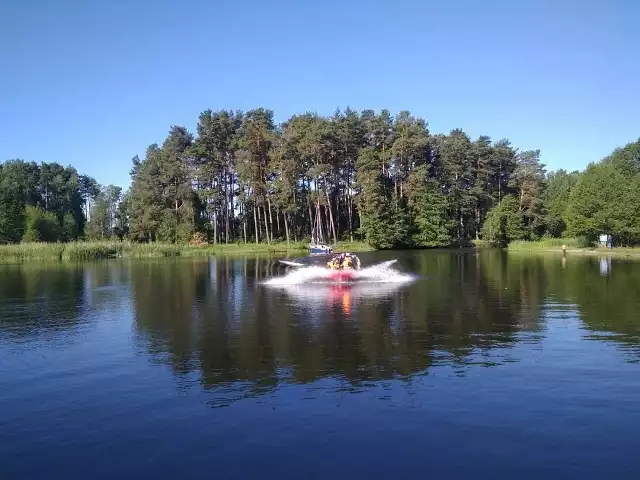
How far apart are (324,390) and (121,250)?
7134 centimetres

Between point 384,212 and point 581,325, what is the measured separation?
2829 inches

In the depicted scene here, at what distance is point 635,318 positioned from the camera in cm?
2322

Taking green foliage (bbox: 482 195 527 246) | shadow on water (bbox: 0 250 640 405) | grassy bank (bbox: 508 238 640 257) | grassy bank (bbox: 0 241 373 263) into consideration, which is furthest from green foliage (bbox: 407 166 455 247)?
shadow on water (bbox: 0 250 640 405)

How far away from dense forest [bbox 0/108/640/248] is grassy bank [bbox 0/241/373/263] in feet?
19.9

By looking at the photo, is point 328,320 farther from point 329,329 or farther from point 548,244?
point 548,244

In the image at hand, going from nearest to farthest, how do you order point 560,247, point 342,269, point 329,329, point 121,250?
1. point 329,329
2. point 342,269
3. point 121,250
4. point 560,247

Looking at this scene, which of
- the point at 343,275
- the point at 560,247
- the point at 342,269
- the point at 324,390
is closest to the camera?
the point at 324,390

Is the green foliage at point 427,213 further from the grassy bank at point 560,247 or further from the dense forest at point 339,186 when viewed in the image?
the grassy bank at point 560,247

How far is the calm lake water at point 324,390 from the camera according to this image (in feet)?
32.9

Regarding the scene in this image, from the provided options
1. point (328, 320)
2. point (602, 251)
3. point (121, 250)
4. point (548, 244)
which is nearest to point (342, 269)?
point (328, 320)

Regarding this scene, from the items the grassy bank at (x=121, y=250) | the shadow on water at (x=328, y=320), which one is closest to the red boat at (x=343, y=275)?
the shadow on water at (x=328, y=320)

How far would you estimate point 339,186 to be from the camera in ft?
340

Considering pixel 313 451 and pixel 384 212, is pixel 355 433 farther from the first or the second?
pixel 384 212

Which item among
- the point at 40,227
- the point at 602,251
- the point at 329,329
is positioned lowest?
the point at 329,329
